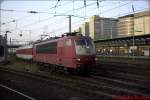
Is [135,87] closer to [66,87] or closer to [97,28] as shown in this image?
[66,87]

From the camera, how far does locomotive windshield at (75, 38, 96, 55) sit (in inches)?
695

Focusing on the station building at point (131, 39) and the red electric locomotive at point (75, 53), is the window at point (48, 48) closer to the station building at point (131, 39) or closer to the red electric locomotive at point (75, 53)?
the red electric locomotive at point (75, 53)

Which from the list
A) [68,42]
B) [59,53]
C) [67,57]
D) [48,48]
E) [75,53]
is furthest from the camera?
[48,48]

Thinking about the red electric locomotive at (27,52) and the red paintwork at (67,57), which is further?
the red electric locomotive at (27,52)

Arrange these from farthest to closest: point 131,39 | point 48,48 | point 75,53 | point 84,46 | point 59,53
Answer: point 131,39 → point 48,48 → point 59,53 → point 84,46 → point 75,53

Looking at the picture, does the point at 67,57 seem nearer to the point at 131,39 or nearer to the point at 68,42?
the point at 68,42

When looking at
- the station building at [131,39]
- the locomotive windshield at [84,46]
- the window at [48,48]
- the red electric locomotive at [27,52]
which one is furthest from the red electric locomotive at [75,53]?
the station building at [131,39]

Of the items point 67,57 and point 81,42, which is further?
point 67,57

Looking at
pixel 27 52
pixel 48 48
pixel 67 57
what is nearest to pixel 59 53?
pixel 67 57

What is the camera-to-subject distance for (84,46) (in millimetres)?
17953

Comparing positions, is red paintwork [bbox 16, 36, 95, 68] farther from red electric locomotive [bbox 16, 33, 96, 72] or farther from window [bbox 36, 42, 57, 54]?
window [bbox 36, 42, 57, 54]

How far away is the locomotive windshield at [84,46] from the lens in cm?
1765

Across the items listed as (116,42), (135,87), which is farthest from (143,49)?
(135,87)

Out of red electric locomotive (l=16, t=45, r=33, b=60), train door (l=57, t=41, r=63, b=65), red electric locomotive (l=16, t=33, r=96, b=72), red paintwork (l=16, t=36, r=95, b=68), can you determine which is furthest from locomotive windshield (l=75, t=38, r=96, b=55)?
red electric locomotive (l=16, t=45, r=33, b=60)
